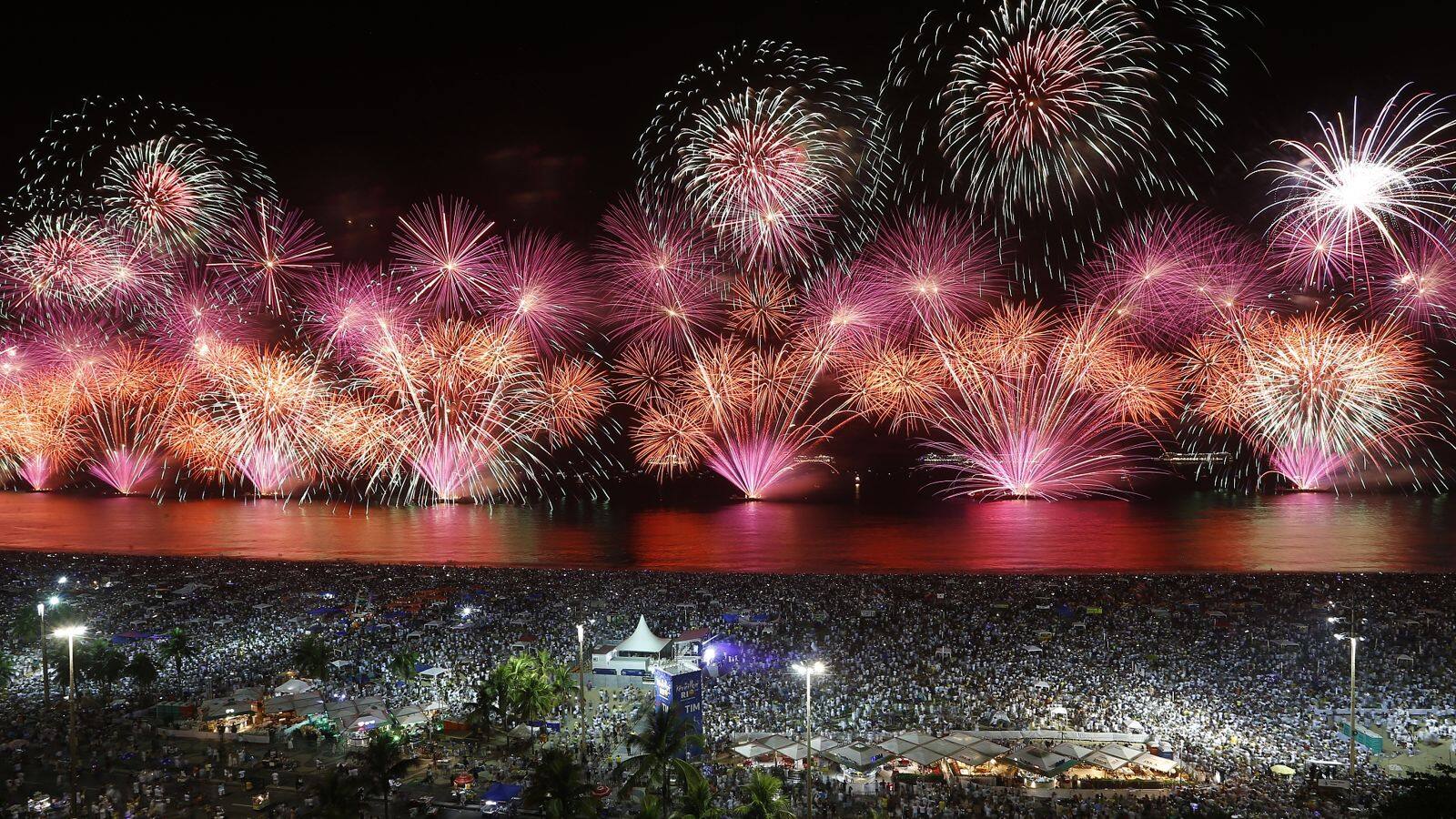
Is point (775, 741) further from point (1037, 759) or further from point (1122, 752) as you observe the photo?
point (1122, 752)

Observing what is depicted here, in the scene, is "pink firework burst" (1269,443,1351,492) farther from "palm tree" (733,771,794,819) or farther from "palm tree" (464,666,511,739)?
"palm tree" (464,666,511,739)

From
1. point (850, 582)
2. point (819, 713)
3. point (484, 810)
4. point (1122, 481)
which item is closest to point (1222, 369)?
point (1122, 481)

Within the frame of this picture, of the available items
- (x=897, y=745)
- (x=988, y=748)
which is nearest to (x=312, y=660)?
(x=897, y=745)

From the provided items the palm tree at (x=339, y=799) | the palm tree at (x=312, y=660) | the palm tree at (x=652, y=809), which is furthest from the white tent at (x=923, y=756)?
the palm tree at (x=312, y=660)

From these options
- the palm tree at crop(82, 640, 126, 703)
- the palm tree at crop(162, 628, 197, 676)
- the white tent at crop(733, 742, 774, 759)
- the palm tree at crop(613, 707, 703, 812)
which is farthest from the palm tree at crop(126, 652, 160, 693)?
the white tent at crop(733, 742, 774, 759)

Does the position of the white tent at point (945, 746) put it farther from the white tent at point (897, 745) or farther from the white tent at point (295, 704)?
the white tent at point (295, 704)
